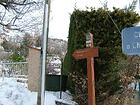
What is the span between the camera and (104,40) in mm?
5023

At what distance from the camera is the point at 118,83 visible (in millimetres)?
4812

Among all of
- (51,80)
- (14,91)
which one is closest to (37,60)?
(51,80)

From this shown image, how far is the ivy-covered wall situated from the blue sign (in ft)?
7.47

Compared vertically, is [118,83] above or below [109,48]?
below

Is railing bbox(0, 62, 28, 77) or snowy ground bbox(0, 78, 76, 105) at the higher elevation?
railing bbox(0, 62, 28, 77)

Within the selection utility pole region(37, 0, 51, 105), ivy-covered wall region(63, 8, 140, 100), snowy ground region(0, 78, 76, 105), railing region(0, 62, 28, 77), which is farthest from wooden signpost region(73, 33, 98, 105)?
railing region(0, 62, 28, 77)

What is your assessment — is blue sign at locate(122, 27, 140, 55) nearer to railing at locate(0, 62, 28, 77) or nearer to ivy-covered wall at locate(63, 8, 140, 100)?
ivy-covered wall at locate(63, 8, 140, 100)

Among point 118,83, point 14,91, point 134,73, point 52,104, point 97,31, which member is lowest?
point 52,104

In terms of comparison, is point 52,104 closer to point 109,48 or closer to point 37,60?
point 37,60

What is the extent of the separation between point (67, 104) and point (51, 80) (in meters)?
1.40

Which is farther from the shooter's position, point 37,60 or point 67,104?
point 37,60

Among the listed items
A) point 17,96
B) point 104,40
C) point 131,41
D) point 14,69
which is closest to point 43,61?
point 17,96

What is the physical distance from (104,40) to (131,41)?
2.61m

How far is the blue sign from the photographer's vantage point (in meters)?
2.37
